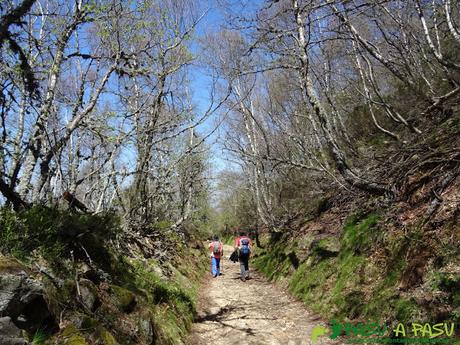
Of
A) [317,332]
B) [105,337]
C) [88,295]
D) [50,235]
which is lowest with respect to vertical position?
[317,332]

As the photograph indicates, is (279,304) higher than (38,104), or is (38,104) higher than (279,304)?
(38,104)

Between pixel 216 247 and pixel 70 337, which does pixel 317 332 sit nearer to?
pixel 70 337

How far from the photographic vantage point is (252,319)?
276 inches

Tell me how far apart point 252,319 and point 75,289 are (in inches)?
168

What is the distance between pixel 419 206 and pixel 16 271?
6.17 meters

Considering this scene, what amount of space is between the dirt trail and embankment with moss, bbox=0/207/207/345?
0.59m

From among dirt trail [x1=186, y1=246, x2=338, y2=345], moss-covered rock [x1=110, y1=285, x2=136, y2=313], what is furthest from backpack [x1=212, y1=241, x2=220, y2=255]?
moss-covered rock [x1=110, y1=285, x2=136, y2=313]

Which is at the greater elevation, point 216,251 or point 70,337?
point 216,251

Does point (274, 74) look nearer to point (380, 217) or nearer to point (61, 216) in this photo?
point (380, 217)

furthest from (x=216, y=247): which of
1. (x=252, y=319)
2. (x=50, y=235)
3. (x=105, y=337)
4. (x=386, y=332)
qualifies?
(x=105, y=337)

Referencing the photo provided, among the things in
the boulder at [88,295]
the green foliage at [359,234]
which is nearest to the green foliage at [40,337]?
the boulder at [88,295]

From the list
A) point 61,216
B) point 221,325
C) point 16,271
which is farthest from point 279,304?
point 16,271

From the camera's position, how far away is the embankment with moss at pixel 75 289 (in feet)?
9.77

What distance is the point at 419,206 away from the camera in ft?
19.3
